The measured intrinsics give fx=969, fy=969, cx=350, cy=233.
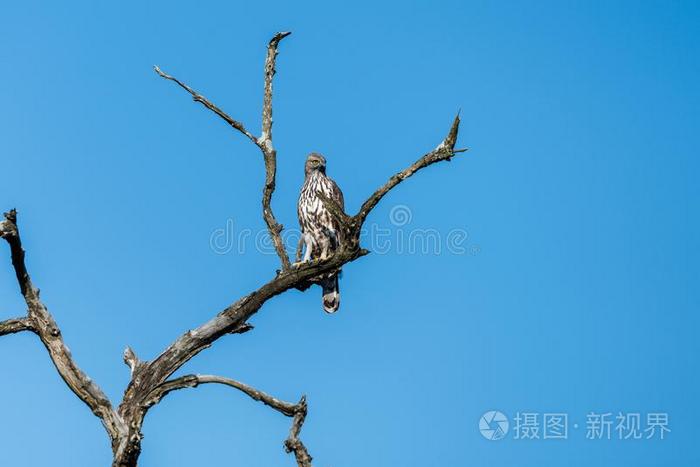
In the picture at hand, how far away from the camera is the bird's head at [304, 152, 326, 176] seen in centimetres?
1405

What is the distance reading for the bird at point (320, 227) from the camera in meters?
13.2

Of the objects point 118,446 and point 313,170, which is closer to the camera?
point 118,446

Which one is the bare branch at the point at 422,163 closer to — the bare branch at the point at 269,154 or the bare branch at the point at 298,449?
the bare branch at the point at 269,154

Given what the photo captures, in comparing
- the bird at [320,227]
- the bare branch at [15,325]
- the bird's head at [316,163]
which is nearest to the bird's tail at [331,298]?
the bird at [320,227]

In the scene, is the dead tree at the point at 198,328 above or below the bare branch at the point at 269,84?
below

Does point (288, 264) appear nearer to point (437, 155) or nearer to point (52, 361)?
point (437, 155)

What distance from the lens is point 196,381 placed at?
8.12 m

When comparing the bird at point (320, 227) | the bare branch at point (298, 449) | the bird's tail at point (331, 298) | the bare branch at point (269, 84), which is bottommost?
the bare branch at point (298, 449)

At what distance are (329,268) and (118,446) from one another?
7.98 feet

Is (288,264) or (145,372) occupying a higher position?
(288,264)

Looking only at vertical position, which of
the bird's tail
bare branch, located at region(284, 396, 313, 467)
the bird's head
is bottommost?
bare branch, located at region(284, 396, 313, 467)

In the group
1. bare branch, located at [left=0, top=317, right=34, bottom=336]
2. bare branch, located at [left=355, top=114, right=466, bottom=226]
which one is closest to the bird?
bare branch, located at [left=355, top=114, right=466, bottom=226]

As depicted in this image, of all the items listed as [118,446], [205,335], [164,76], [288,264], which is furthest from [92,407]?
[164,76]

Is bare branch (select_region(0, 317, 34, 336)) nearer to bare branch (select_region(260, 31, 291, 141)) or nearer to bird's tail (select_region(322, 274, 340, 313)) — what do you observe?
bare branch (select_region(260, 31, 291, 141))
